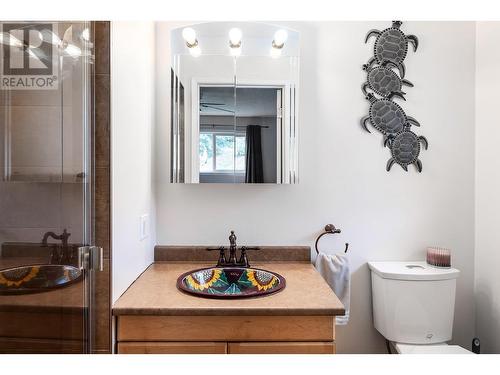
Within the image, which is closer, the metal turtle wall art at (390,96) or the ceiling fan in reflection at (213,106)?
the ceiling fan in reflection at (213,106)

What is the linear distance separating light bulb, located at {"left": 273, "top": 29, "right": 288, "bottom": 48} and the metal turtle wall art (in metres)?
0.49

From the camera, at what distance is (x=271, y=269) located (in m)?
1.60

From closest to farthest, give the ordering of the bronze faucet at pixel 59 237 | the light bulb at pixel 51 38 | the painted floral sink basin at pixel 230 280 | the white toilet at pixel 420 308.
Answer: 1. the light bulb at pixel 51 38
2. the bronze faucet at pixel 59 237
3. the painted floral sink basin at pixel 230 280
4. the white toilet at pixel 420 308

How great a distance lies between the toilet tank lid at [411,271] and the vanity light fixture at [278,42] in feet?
4.11

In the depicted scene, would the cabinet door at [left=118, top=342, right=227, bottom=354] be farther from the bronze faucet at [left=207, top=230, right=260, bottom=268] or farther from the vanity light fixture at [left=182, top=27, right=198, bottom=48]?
the vanity light fixture at [left=182, top=27, right=198, bottom=48]

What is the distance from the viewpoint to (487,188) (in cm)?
171

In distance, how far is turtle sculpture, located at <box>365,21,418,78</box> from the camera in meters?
1.75

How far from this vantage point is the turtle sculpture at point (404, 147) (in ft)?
5.76

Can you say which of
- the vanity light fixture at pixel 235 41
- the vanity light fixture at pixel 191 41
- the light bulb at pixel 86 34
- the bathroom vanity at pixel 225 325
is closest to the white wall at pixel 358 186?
the vanity light fixture at pixel 235 41

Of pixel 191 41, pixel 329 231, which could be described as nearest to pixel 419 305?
pixel 329 231

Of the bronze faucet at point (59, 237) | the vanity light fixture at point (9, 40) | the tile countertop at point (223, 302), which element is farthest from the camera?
the tile countertop at point (223, 302)

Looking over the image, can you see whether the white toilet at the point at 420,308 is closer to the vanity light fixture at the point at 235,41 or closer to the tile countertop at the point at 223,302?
the tile countertop at the point at 223,302

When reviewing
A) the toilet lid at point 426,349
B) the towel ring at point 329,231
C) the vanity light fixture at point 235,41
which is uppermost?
the vanity light fixture at point 235,41

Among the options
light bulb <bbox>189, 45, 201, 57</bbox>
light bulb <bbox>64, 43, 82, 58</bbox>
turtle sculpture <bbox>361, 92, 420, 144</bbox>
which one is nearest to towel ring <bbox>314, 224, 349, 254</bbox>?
turtle sculpture <bbox>361, 92, 420, 144</bbox>
